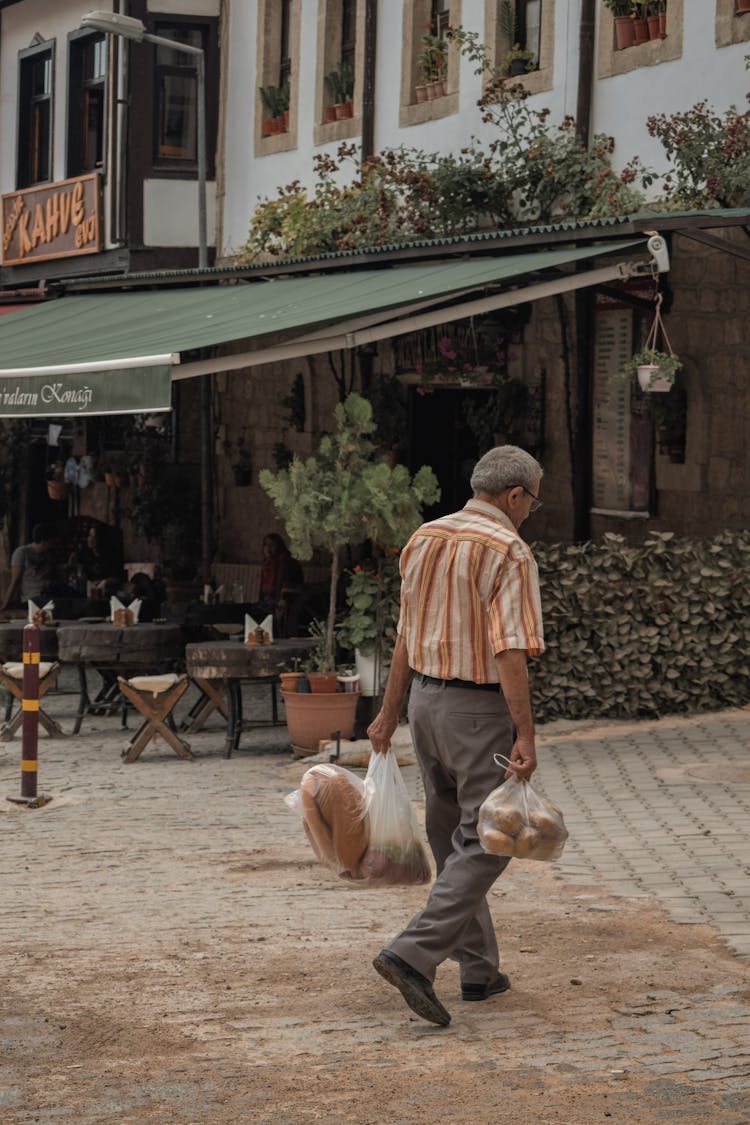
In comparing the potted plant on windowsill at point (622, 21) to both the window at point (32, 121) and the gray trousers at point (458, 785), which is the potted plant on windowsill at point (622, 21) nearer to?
the gray trousers at point (458, 785)

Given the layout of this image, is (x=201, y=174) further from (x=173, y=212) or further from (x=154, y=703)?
(x=154, y=703)

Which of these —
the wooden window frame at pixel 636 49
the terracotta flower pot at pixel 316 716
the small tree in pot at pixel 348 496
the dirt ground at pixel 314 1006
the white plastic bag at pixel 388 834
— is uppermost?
the wooden window frame at pixel 636 49

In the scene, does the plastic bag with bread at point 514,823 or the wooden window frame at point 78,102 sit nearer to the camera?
the plastic bag with bread at point 514,823

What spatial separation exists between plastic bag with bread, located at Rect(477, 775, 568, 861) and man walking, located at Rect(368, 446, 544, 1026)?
79 millimetres

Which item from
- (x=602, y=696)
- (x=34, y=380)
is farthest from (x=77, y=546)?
(x=602, y=696)

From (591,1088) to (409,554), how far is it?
1.92 meters

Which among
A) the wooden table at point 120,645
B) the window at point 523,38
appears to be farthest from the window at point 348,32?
the wooden table at point 120,645

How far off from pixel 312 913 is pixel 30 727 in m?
3.63

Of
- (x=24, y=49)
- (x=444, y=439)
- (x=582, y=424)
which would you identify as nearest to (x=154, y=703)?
(x=582, y=424)

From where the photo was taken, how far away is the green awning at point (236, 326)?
12562 millimetres

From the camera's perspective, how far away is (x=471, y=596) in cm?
648

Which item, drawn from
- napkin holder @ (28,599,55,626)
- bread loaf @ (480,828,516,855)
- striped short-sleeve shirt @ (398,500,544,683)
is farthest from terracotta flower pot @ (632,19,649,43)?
bread loaf @ (480,828,516,855)

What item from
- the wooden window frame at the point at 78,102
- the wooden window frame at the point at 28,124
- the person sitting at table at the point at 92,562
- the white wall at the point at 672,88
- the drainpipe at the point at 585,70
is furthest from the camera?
the wooden window frame at the point at 28,124

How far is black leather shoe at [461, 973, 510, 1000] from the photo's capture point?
673 centimetres
